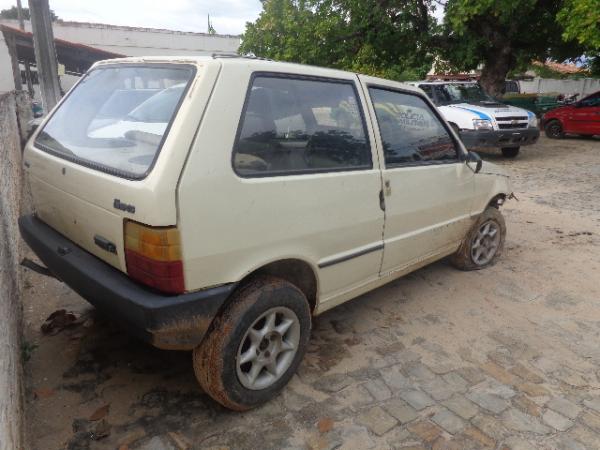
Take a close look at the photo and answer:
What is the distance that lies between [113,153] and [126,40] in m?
30.1

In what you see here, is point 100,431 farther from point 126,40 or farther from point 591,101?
point 126,40

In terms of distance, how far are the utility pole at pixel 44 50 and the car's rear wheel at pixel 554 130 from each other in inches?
559

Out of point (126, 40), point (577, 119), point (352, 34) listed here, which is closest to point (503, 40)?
point (577, 119)

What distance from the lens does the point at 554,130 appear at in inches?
563

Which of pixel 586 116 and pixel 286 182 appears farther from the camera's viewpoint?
pixel 586 116

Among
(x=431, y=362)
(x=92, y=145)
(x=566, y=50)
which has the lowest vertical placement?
(x=431, y=362)

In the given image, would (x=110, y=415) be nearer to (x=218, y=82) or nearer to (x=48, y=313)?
(x=48, y=313)

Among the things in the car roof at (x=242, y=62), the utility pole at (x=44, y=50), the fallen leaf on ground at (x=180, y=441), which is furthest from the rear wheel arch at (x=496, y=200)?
the utility pole at (x=44, y=50)

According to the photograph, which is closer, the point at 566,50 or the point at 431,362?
the point at 431,362

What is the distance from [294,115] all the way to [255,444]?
66.8 inches

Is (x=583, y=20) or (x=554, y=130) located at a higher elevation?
(x=583, y=20)

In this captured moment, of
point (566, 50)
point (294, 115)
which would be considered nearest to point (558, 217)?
point (294, 115)

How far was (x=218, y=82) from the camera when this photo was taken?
2.02 meters

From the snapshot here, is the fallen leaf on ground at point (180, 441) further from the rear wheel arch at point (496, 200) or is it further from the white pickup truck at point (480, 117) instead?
the white pickup truck at point (480, 117)
